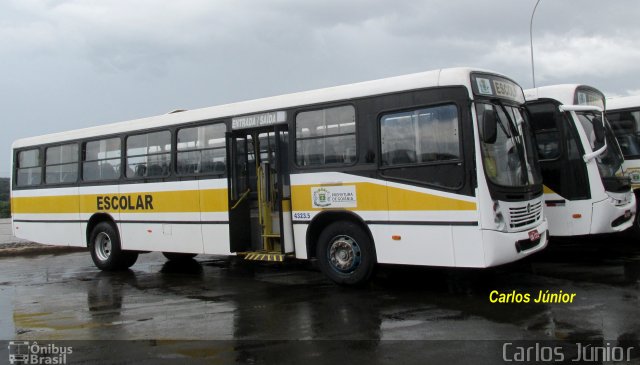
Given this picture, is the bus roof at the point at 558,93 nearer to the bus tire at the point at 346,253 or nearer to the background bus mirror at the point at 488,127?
the background bus mirror at the point at 488,127

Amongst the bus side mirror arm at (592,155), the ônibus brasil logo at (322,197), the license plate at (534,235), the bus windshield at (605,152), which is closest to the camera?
the license plate at (534,235)

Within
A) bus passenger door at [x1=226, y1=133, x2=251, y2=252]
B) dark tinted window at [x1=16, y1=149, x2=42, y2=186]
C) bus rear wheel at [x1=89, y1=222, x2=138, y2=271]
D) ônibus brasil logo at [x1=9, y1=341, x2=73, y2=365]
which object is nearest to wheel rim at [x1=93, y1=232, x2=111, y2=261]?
bus rear wheel at [x1=89, y1=222, x2=138, y2=271]

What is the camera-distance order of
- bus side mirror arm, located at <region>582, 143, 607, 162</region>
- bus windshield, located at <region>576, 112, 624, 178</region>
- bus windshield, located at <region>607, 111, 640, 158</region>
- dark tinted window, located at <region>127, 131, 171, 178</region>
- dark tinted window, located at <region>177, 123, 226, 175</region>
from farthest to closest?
bus windshield, located at <region>607, 111, 640, 158</region> < dark tinted window, located at <region>127, 131, 171, 178</region> < dark tinted window, located at <region>177, 123, 226, 175</region> < bus windshield, located at <region>576, 112, 624, 178</region> < bus side mirror arm, located at <region>582, 143, 607, 162</region>

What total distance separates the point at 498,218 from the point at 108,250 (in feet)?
27.8

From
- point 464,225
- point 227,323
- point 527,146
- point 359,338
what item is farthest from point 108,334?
point 527,146

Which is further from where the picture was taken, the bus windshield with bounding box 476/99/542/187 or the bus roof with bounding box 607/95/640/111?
the bus roof with bounding box 607/95/640/111

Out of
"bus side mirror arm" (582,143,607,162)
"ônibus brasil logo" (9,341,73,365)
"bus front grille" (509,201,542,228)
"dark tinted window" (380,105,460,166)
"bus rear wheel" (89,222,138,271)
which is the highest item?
"dark tinted window" (380,105,460,166)

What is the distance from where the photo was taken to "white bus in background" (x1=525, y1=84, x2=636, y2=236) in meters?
9.77

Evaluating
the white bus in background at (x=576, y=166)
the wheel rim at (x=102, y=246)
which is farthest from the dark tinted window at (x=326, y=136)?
the wheel rim at (x=102, y=246)

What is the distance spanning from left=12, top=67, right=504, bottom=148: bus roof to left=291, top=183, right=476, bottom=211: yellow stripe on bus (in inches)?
54.2

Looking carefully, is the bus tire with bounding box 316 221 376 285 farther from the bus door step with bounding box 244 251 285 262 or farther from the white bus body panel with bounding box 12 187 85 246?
the white bus body panel with bounding box 12 187 85 246

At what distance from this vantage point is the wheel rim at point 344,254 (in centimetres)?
852

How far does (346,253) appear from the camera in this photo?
8.62 m

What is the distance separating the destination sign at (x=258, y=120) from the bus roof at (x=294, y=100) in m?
0.10
